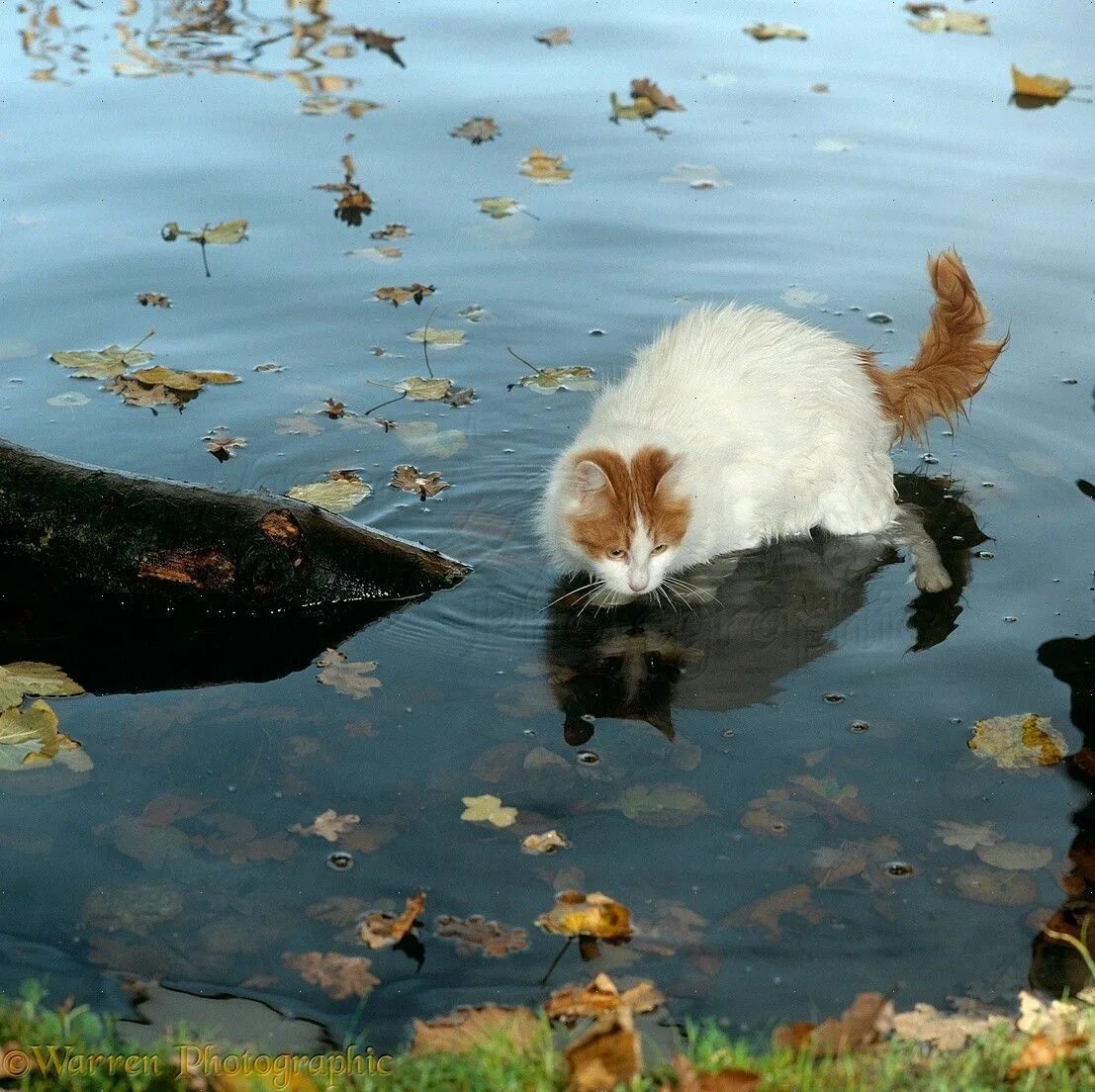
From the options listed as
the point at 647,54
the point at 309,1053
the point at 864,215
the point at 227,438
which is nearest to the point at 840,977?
the point at 309,1053

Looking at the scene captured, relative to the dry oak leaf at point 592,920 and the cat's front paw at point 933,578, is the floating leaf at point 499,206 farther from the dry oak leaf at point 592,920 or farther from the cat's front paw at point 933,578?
the dry oak leaf at point 592,920

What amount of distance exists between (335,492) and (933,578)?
95.1 inches

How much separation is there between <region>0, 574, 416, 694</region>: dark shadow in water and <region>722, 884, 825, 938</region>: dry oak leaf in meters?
1.83

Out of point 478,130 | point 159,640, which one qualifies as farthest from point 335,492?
point 478,130

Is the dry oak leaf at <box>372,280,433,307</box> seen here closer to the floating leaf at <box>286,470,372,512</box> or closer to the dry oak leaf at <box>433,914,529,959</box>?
the floating leaf at <box>286,470,372,512</box>

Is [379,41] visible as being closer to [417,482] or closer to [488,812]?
[417,482]

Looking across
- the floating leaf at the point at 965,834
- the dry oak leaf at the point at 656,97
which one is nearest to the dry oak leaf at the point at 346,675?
the floating leaf at the point at 965,834

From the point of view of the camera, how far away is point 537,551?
18.3ft

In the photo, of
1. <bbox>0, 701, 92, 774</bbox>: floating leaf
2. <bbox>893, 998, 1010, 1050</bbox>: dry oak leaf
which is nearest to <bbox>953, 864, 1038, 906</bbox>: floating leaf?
<bbox>893, 998, 1010, 1050</bbox>: dry oak leaf

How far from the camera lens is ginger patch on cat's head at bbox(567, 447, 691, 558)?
193 inches

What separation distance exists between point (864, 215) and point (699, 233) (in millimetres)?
1152

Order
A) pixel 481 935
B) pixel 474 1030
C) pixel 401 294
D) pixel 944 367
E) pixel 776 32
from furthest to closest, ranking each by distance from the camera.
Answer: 1. pixel 776 32
2. pixel 401 294
3. pixel 944 367
4. pixel 481 935
5. pixel 474 1030

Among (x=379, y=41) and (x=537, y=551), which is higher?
(x=379, y=41)

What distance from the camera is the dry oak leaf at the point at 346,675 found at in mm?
4656
